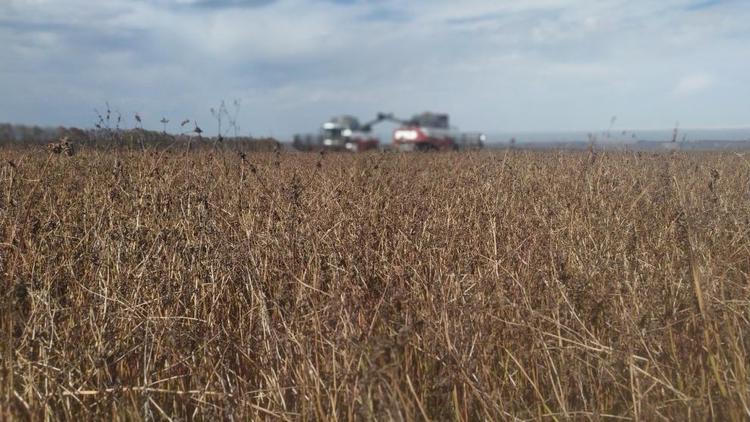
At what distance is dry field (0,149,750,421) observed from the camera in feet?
6.44

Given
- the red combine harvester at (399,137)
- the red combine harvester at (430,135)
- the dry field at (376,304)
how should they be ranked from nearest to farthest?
the dry field at (376,304), the red combine harvester at (399,137), the red combine harvester at (430,135)

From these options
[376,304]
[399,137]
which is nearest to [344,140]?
[399,137]

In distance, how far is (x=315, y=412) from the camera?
188 cm

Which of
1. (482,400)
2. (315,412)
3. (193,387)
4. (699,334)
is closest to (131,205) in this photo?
(193,387)

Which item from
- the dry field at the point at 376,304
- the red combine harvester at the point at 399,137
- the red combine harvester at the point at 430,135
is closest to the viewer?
the dry field at the point at 376,304

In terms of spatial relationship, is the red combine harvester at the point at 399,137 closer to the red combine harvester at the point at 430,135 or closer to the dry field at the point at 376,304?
the red combine harvester at the point at 430,135

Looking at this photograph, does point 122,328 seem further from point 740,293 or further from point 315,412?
point 740,293

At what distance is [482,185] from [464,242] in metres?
1.41

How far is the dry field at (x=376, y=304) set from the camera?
1962 millimetres

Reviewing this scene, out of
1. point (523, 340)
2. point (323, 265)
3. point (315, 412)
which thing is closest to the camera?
point (315, 412)

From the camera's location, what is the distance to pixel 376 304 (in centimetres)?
246

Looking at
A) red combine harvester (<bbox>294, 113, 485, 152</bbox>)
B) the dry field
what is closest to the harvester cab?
red combine harvester (<bbox>294, 113, 485, 152</bbox>)

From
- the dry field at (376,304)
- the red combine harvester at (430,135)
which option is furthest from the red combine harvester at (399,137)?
the dry field at (376,304)

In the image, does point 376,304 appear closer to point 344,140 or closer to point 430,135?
point 344,140
